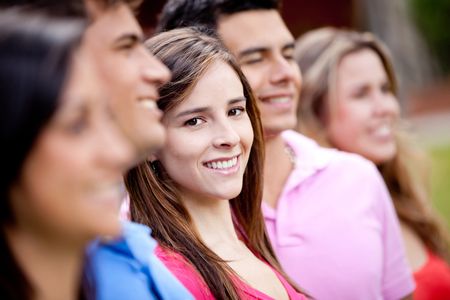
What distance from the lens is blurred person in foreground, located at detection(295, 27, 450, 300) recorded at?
13.0 ft

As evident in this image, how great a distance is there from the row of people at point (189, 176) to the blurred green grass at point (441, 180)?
3570 mm

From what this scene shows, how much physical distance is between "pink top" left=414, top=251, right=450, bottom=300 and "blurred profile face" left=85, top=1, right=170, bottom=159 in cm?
217

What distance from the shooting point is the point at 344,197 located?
3.11 m

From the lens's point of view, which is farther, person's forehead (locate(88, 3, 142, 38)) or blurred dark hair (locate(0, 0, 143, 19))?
person's forehead (locate(88, 3, 142, 38))

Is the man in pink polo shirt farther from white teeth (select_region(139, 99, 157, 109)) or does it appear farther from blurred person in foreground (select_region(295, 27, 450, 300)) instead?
white teeth (select_region(139, 99, 157, 109))

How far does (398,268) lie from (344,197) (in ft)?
1.19

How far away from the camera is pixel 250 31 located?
306 centimetres

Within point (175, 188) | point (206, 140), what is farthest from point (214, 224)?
point (206, 140)

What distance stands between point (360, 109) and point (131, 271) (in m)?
2.29

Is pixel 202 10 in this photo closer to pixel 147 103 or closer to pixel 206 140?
pixel 206 140

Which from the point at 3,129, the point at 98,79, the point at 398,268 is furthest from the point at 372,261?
the point at 3,129

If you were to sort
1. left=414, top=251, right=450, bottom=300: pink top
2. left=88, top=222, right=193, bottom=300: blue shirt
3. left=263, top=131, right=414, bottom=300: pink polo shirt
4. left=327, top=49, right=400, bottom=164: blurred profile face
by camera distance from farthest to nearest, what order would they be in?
left=327, top=49, right=400, bottom=164: blurred profile face, left=414, top=251, right=450, bottom=300: pink top, left=263, top=131, right=414, bottom=300: pink polo shirt, left=88, top=222, right=193, bottom=300: blue shirt

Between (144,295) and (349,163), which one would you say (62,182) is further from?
(349,163)

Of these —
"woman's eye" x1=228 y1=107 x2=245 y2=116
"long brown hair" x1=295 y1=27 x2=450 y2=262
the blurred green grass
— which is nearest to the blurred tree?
the blurred green grass
